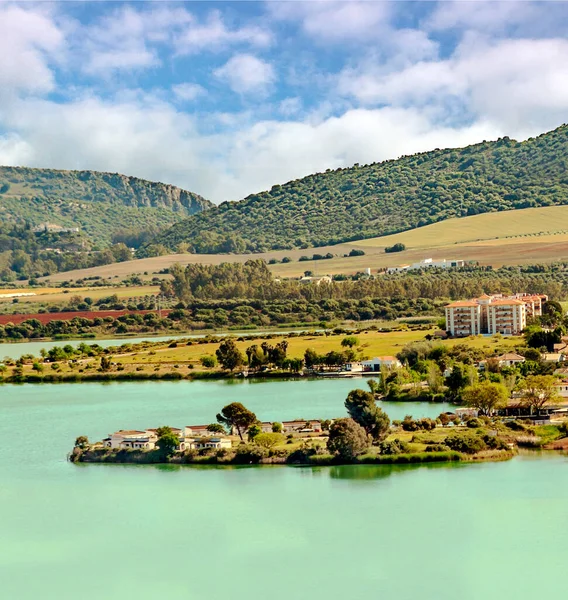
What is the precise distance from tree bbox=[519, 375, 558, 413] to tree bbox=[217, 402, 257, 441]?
6220mm

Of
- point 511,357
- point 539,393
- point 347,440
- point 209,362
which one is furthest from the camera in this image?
point 209,362

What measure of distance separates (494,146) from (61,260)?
4189 centimetres

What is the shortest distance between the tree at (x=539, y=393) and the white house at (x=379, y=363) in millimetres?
9082

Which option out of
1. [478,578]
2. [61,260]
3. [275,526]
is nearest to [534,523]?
[478,578]

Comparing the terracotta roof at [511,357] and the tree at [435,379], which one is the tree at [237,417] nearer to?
the tree at [435,379]

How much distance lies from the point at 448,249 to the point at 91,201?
10486 centimetres

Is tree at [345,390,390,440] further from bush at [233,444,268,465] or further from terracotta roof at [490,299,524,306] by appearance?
terracotta roof at [490,299,524,306]

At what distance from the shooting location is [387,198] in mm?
112750

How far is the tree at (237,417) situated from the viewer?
2617 centimetres

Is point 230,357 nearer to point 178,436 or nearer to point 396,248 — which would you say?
point 178,436

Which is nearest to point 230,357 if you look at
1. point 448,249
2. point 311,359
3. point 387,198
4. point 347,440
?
point 311,359

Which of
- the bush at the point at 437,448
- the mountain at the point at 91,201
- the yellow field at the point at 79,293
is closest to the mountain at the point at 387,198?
the yellow field at the point at 79,293

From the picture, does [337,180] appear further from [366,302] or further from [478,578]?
[478,578]

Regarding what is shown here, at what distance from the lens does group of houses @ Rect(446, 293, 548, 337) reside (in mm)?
46969
